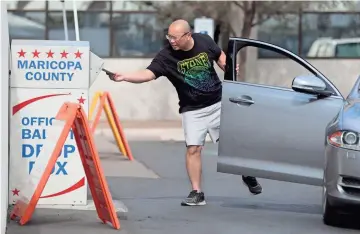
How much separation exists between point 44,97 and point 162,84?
13.7 metres

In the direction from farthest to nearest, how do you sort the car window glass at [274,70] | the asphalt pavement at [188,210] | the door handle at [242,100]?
the car window glass at [274,70]
the door handle at [242,100]
the asphalt pavement at [188,210]

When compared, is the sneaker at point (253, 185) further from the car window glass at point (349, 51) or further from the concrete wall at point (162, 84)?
the car window glass at point (349, 51)

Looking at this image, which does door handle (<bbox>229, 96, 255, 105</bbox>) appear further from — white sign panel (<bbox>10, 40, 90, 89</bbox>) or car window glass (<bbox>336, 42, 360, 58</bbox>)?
car window glass (<bbox>336, 42, 360, 58</bbox>)

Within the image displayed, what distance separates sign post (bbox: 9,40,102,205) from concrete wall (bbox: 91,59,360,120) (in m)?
12.9

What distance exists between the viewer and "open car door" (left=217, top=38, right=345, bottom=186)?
812 cm

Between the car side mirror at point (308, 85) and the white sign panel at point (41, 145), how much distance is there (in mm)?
1907

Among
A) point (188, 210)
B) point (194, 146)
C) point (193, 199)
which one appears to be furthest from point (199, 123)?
point (188, 210)

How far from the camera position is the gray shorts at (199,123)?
336 inches

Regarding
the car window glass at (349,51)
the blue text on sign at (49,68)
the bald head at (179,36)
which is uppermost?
the bald head at (179,36)

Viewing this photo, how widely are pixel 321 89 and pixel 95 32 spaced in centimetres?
1446

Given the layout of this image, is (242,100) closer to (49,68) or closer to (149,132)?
(49,68)

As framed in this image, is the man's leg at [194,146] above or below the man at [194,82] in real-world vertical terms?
below

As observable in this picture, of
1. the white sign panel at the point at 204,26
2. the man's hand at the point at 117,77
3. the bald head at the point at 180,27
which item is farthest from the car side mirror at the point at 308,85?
the white sign panel at the point at 204,26

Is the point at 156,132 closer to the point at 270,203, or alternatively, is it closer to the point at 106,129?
the point at 106,129
